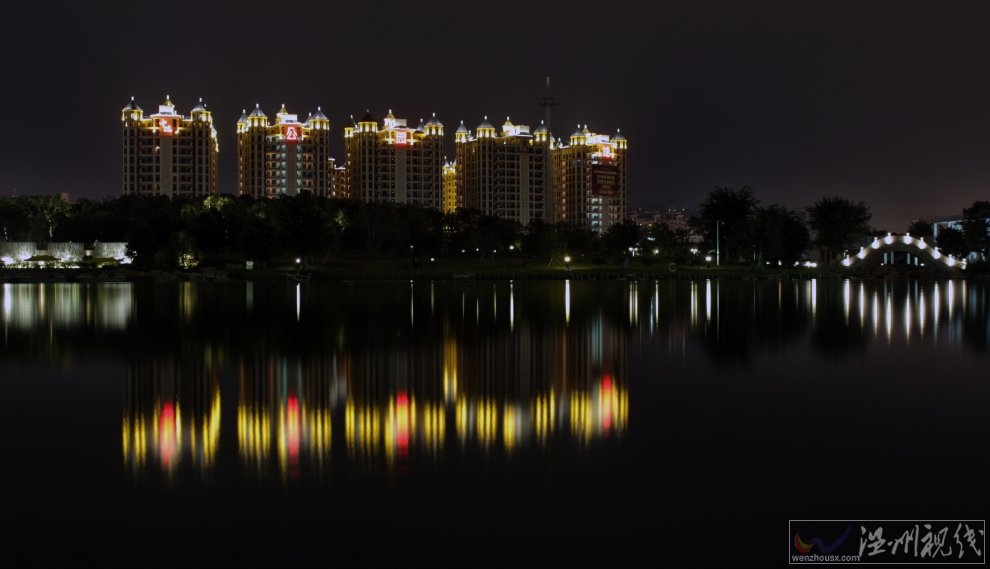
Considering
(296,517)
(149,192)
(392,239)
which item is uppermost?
(149,192)

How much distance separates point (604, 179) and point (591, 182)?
11.8 feet

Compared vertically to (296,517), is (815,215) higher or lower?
higher

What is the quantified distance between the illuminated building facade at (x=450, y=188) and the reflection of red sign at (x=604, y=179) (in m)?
30.4

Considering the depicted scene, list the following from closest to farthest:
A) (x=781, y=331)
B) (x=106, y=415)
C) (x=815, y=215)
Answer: (x=106, y=415)
(x=781, y=331)
(x=815, y=215)

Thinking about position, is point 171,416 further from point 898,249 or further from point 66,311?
point 898,249

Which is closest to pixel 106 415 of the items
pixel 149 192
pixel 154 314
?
pixel 154 314

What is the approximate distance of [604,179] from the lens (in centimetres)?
18762

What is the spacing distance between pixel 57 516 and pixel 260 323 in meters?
20.8

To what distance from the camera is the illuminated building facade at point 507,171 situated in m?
173

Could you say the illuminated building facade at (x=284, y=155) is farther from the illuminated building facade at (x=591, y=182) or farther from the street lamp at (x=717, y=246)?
the street lamp at (x=717, y=246)

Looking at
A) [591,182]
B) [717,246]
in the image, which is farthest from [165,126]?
[717,246]

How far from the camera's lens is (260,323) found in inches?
1119

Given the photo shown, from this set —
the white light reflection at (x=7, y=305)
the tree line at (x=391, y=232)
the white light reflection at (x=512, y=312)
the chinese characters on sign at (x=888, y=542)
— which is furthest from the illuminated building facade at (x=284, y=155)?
the chinese characters on sign at (x=888, y=542)

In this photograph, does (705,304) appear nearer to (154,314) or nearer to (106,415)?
(154,314)
